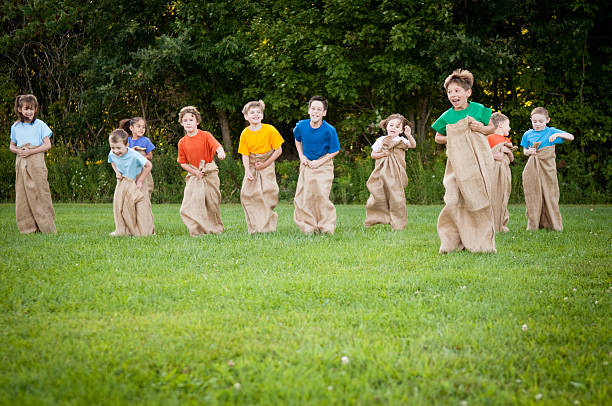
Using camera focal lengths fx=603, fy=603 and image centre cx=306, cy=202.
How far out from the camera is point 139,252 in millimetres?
7992

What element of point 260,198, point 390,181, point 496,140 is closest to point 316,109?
point 260,198

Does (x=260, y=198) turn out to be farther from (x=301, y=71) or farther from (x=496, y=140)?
(x=301, y=71)

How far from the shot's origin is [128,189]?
10000 mm

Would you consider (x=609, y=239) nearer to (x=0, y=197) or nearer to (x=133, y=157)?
(x=133, y=157)

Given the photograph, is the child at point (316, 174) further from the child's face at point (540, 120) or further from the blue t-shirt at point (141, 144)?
the child's face at point (540, 120)

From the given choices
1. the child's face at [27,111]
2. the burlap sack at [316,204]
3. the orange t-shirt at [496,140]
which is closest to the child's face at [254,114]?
the burlap sack at [316,204]

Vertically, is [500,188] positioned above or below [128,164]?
below

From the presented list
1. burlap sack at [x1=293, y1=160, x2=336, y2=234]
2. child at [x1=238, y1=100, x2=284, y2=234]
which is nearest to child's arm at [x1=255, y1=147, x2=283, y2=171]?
child at [x1=238, y1=100, x2=284, y2=234]

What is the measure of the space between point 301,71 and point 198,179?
1192cm

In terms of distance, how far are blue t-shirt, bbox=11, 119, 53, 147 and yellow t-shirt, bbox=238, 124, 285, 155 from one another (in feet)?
11.2

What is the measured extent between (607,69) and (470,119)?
1478cm

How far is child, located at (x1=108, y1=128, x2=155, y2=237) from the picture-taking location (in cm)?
1000

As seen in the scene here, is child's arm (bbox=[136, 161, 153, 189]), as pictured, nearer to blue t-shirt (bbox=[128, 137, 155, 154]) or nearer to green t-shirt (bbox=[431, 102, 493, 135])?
blue t-shirt (bbox=[128, 137, 155, 154])

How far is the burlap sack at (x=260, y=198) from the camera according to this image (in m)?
10.3
